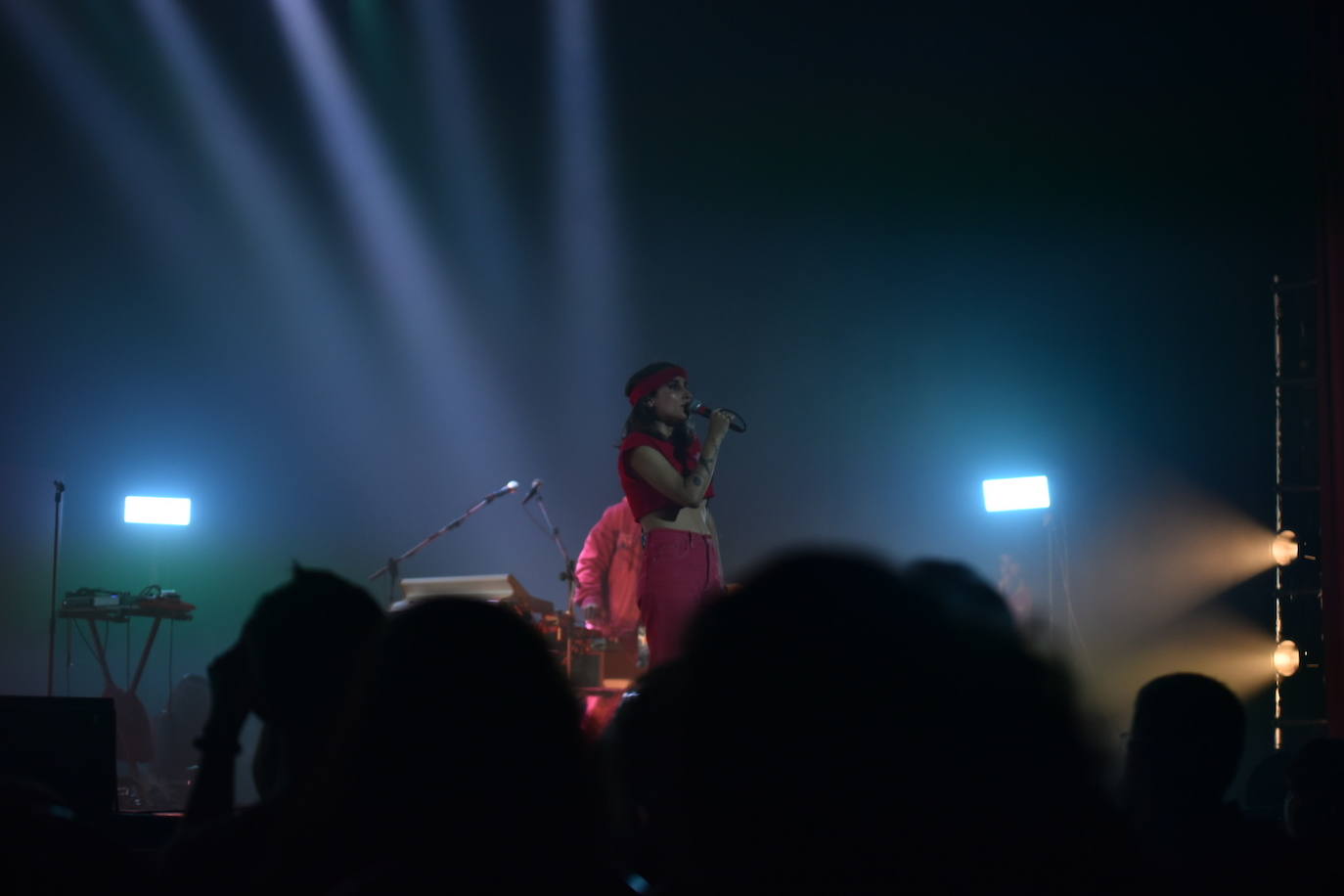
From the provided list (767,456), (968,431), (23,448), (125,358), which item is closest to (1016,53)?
(968,431)

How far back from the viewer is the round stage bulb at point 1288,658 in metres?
5.57

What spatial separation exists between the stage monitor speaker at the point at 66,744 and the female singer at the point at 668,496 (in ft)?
5.86

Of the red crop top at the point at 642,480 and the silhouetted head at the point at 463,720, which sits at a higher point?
the red crop top at the point at 642,480

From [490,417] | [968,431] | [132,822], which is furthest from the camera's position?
[490,417]

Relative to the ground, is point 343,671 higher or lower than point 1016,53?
lower

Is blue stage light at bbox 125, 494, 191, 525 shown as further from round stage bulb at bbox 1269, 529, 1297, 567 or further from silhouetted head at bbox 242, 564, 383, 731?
silhouetted head at bbox 242, 564, 383, 731

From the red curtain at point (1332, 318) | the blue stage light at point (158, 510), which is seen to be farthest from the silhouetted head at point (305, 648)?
the blue stage light at point (158, 510)

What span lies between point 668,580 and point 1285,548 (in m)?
3.44

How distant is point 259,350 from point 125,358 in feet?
2.74

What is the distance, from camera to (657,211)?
809 cm

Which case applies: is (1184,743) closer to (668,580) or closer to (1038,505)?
(668,580)

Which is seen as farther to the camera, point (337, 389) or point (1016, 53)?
point (337, 389)

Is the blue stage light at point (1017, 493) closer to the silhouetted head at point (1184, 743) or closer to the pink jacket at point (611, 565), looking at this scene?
the pink jacket at point (611, 565)

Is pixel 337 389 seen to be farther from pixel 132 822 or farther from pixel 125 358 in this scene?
→ pixel 132 822
